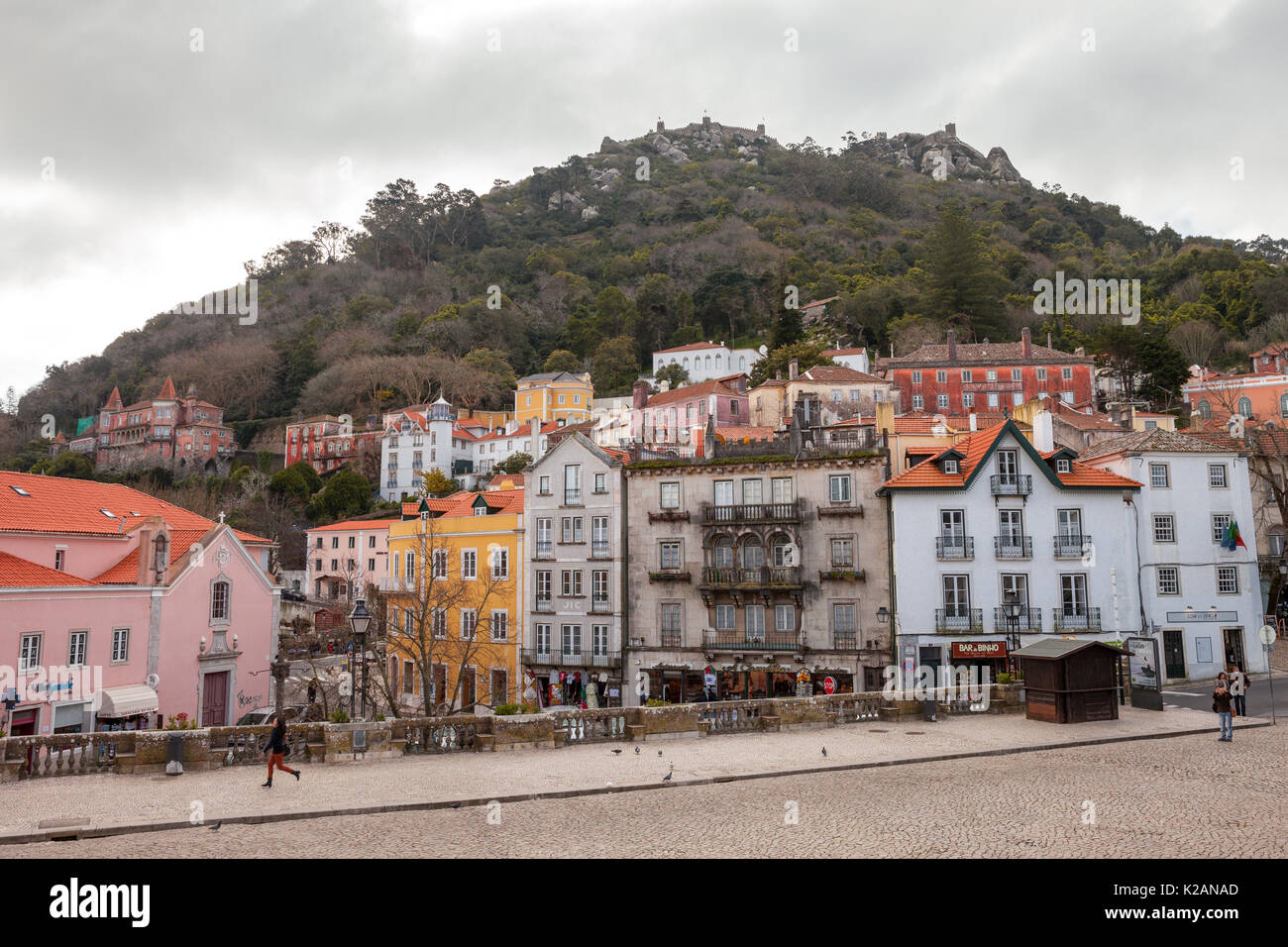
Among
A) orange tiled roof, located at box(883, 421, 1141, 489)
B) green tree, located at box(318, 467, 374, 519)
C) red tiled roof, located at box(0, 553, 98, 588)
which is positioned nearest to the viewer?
red tiled roof, located at box(0, 553, 98, 588)

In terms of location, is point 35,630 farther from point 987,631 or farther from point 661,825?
point 987,631

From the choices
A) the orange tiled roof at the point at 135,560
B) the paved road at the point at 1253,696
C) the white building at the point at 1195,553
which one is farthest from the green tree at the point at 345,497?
the paved road at the point at 1253,696

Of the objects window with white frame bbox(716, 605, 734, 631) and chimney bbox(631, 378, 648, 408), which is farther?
chimney bbox(631, 378, 648, 408)

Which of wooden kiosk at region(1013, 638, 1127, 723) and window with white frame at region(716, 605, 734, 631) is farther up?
window with white frame at region(716, 605, 734, 631)

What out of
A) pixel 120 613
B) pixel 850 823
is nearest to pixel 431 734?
pixel 850 823

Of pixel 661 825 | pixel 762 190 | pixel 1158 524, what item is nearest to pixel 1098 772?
pixel 661 825

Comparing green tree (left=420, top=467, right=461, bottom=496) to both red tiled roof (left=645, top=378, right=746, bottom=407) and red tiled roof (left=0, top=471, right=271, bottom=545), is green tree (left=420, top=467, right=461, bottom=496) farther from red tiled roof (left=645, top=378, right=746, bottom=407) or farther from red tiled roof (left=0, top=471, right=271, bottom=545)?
red tiled roof (left=0, top=471, right=271, bottom=545)

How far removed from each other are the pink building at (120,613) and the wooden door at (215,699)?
49mm

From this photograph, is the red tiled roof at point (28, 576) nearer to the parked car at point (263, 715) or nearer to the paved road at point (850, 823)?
the parked car at point (263, 715)

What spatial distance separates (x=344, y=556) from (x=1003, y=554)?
195 feet

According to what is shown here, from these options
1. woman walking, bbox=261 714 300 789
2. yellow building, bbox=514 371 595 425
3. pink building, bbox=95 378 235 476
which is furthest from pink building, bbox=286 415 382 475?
woman walking, bbox=261 714 300 789
